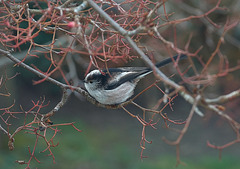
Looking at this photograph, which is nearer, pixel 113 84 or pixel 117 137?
pixel 113 84

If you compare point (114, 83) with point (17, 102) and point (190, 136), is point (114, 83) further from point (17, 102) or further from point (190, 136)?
point (17, 102)

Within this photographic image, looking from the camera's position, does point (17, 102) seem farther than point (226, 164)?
Yes

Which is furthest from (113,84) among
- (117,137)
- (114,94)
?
(117,137)

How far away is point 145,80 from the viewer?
30.2ft

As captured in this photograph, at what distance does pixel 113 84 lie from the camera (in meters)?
3.89

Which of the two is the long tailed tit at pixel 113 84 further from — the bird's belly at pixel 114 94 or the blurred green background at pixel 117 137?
the blurred green background at pixel 117 137

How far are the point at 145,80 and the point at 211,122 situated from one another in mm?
2222

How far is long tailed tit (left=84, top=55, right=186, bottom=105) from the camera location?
3750 mm

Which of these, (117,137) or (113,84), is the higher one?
(113,84)

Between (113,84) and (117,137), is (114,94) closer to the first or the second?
(113,84)

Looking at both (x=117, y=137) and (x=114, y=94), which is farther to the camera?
(x=117, y=137)

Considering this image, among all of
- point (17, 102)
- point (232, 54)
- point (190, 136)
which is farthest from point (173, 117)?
point (17, 102)

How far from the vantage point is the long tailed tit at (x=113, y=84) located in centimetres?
375

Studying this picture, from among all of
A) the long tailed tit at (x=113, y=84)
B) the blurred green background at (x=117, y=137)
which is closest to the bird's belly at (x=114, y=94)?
the long tailed tit at (x=113, y=84)
